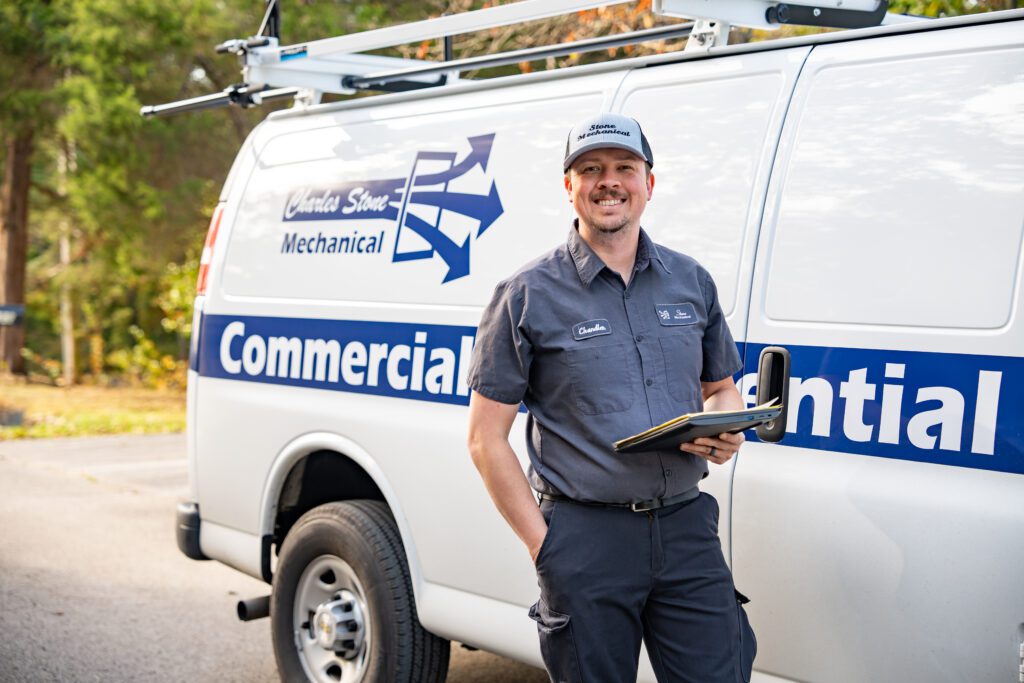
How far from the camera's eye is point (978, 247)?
2764 mm

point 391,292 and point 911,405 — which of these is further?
point 391,292

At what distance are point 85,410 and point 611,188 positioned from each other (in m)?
14.0

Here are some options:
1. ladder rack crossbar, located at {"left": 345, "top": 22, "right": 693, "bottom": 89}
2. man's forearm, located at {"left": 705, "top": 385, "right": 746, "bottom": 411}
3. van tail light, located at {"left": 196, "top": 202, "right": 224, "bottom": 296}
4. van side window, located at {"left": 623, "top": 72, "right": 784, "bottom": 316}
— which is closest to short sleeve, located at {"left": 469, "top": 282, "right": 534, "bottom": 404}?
man's forearm, located at {"left": 705, "top": 385, "right": 746, "bottom": 411}

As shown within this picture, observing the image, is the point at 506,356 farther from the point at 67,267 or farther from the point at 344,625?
the point at 67,267

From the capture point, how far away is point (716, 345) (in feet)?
9.84

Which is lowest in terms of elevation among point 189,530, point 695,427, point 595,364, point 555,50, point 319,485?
point 189,530

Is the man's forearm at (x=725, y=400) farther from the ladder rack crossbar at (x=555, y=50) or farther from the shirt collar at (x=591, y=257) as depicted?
the ladder rack crossbar at (x=555, y=50)

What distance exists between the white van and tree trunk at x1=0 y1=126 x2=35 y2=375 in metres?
16.7

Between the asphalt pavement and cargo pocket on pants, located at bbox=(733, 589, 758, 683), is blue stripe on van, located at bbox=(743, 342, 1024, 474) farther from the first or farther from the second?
the asphalt pavement

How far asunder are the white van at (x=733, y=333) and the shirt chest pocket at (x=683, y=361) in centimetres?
31

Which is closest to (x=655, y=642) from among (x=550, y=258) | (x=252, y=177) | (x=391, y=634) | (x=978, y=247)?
(x=550, y=258)

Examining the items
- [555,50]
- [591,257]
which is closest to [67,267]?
[555,50]

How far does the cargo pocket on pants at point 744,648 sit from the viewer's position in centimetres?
286

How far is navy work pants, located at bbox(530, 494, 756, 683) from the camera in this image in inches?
110
